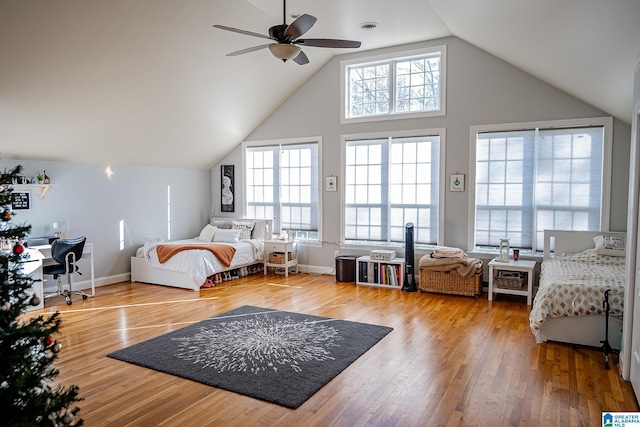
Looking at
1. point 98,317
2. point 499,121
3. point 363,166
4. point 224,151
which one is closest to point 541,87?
point 499,121

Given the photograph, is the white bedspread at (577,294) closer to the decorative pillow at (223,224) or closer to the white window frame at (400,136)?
the white window frame at (400,136)

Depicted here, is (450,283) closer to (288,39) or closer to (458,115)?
(458,115)

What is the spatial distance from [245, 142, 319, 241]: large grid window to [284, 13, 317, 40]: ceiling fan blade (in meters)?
3.72

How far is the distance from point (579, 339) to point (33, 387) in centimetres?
415

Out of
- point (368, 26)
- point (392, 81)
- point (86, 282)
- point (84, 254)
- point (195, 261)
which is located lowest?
point (86, 282)

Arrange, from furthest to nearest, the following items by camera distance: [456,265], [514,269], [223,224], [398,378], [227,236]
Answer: [223,224]
[227,236]
[456,265]
[514,269]
[398,378]

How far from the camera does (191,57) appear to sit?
538 cm

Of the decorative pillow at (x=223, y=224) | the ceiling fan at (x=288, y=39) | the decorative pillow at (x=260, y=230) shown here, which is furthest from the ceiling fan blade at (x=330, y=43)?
the decorative pillow at (x=223, y=224)

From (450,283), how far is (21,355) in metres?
5.12

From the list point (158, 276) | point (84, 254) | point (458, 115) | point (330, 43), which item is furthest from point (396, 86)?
point (84, 254)

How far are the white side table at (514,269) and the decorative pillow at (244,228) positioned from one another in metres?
3.99

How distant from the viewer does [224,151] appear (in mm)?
8109

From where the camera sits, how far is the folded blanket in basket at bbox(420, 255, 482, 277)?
18.9 ft

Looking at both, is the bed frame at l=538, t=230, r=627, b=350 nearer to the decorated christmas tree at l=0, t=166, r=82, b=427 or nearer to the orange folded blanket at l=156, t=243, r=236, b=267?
the decorated christmas tree at l=0, t=166, r=82, b=427
